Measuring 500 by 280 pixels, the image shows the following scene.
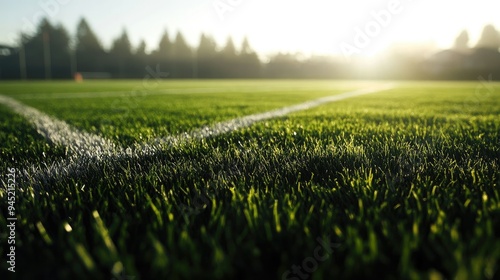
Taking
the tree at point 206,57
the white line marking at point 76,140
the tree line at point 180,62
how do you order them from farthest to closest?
the tree at point 206,57 → the tree line at point 180,62 → the white line marking at point 76,140

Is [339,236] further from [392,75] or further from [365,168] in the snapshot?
[392,75]

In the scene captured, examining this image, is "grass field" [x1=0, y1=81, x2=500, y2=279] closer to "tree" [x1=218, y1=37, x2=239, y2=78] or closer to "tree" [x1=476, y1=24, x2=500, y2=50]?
"tree" [x1=218, y1=37, x2=239, y2=78]

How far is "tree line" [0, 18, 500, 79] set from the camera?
50344mm

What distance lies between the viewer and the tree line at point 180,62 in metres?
50.3

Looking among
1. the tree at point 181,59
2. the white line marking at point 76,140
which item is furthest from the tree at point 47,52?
the white line marking at point 76,140

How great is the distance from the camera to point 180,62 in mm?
54219

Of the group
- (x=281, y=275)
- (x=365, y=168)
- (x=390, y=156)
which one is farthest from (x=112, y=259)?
(x=390, y=156)

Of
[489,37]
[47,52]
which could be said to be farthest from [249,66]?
[489,37]

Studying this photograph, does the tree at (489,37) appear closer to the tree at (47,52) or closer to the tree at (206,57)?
the tree at (206,57)

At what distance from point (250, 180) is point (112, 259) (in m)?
0.67

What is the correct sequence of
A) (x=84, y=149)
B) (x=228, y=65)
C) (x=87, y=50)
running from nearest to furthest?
1. (x=84, y=149)
2. (x=87, y=50)
3. (x=228, y=65)

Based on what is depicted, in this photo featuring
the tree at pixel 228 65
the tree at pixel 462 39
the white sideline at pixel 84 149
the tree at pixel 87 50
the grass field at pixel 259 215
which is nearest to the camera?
the grass field at pixel 259 215

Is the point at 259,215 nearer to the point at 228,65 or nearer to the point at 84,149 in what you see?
the point at 84,149

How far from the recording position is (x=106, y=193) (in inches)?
48.6
